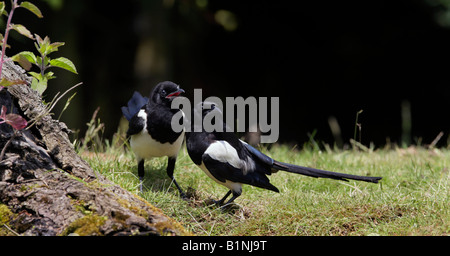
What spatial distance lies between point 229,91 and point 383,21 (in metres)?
2.81

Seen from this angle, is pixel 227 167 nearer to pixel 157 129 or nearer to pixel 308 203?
pixel 308 203

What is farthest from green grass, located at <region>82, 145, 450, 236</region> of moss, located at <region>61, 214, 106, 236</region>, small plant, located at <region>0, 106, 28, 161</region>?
small plant, located at <region>0, 106, 28, 161</region>

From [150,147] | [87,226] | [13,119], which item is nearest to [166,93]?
[150,147]

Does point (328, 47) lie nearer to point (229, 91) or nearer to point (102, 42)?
point (229, 91)

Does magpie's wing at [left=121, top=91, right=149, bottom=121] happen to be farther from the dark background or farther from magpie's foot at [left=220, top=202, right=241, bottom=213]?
the dark background

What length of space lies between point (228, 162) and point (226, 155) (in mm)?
48

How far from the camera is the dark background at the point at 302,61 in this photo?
772cm

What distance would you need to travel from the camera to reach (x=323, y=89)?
336 inches

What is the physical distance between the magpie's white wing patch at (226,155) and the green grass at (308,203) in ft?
0.89

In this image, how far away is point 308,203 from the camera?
122 inches

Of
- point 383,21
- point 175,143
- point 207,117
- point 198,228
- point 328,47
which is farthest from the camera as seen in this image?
point 328,47

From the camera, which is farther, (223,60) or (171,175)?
(223,60)

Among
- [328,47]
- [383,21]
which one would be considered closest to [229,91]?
[328,47]

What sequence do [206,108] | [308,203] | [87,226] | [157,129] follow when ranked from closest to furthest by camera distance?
1. [87,226]
2. [308,203]
3. [206,108]
4. [157,129]
